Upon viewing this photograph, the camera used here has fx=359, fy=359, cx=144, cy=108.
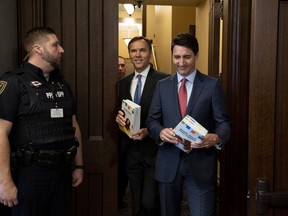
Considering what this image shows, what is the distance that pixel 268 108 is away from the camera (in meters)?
1.40

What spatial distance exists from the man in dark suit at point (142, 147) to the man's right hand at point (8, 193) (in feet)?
2.75

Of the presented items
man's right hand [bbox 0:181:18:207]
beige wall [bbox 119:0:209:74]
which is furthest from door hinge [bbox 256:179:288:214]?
beige wall [bbox 119:0:209:74]

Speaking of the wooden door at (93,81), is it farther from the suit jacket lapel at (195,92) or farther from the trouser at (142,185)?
the suit jacket lapel at (195,92)

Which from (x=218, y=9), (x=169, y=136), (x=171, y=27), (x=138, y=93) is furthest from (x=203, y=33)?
(x=169, y=136)

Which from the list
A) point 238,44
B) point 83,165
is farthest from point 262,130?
point 83,165

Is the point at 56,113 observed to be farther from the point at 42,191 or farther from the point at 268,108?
the point at 268,108

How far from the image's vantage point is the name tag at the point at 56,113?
1.82 meters

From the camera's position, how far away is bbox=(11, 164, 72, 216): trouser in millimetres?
1758

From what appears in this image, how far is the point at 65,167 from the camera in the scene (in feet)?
6.23

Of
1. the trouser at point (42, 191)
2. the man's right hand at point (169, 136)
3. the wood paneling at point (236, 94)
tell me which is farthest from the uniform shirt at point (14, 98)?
the wood paneling at point (236, 94)

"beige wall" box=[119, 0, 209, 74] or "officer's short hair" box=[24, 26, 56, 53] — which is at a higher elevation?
"beige wall" box=[119, 0, 209, 74]

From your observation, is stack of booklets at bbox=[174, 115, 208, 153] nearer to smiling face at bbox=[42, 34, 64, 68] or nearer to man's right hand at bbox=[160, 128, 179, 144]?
man's right hand at bbox=[160, 128, 179, 144]

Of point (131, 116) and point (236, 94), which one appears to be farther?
point (236, 94)

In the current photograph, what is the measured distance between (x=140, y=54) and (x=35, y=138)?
98 centimetres
